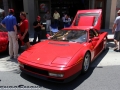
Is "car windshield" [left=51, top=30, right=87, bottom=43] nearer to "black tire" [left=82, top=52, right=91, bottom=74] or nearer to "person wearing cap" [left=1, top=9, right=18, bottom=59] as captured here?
"black tire" [left=82, top=52, right=91, bottom=74]

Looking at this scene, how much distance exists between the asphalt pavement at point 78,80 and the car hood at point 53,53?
1.76ft

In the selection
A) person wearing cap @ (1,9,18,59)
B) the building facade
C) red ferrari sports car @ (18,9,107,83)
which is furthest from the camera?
the building facade

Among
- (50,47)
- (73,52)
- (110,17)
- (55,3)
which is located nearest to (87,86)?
(73,52)

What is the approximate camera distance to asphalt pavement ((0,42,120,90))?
3469 mm

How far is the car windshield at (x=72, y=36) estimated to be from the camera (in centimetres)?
A: 470

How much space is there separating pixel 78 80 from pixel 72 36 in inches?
62.5

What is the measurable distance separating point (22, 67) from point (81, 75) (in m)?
1.57

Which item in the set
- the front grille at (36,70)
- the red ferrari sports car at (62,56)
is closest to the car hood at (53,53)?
Answer: the red ferrari sports car at (62,56)

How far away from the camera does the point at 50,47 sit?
4.32 meters

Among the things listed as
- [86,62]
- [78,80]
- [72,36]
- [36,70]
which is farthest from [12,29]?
[78,80]

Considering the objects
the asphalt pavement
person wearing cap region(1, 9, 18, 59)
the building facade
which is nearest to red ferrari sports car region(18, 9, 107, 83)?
the asphalt pavement

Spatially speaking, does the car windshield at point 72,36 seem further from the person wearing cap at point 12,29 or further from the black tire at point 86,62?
the person wearing cap at point 12,29

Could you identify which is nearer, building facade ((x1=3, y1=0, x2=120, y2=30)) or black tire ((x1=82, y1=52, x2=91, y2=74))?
black tire ((x1=82, y1=52, x2=91, y2=74))

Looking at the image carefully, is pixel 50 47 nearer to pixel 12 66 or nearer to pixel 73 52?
pixel 73 52
